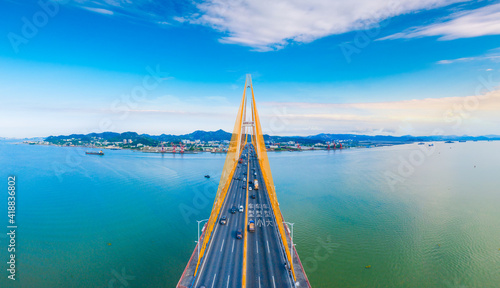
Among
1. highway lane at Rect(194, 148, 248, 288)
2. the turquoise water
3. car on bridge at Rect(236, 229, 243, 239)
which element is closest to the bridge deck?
highway lane at Rect(194, 148, 248, 288)

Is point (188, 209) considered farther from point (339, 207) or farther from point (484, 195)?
point (484, 195)

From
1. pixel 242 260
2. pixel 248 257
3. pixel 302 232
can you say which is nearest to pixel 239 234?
pixel 248 257

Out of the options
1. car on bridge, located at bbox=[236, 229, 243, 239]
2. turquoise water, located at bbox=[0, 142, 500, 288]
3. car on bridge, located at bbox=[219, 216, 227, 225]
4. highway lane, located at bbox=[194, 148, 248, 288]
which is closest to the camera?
highway lane, located at bbox=[194, 148, 248, 288]

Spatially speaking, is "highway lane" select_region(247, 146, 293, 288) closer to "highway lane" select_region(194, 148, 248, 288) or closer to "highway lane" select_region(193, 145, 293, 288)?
"highway lane" select_region(193, 145, 293, 288)

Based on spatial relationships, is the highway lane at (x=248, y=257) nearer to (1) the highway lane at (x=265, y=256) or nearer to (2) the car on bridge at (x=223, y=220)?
(1) the highway lane at (x=265, y=256)

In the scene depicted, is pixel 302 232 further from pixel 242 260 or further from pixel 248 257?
pixel 242 260

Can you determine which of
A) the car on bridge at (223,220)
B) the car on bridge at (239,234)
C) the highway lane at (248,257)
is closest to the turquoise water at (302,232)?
the highway lane at (248,257)
